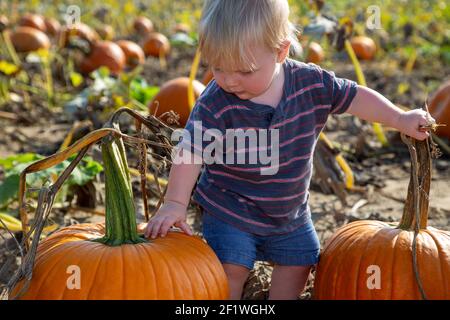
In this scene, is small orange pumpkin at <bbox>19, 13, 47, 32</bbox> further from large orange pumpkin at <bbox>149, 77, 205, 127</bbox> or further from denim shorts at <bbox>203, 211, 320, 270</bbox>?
denim shorts at <bbox>203, 211, 320, 270</bbox>

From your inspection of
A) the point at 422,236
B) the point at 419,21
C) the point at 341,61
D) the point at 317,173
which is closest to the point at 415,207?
the point at 422,236

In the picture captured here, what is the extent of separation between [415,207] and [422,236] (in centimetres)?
10

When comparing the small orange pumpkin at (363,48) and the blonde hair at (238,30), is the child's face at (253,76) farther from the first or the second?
the small orange pumpkin at (363,48)

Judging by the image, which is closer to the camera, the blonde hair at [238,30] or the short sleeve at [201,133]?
the blonde hair at [238,30]

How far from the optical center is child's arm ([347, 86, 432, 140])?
2.67 m

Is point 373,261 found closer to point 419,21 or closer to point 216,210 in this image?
point 216,210

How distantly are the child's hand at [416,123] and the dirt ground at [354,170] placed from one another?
72 cm

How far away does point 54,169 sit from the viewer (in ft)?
12.0

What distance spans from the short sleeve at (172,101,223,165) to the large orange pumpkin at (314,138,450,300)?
21.4 inches

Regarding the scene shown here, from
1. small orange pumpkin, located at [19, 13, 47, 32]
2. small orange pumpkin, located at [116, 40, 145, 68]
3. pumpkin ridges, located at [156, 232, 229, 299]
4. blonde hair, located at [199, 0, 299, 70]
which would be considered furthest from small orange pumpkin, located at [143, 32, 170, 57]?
pumpkin ridges, located at [156, 232, 229, 299]

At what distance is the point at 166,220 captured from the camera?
8.27ft

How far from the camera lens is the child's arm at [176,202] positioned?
2506mm

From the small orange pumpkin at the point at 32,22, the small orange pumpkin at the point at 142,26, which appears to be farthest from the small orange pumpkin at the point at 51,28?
the small orange pumpkin at the point at 142,26

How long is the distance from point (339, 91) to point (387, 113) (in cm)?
18
